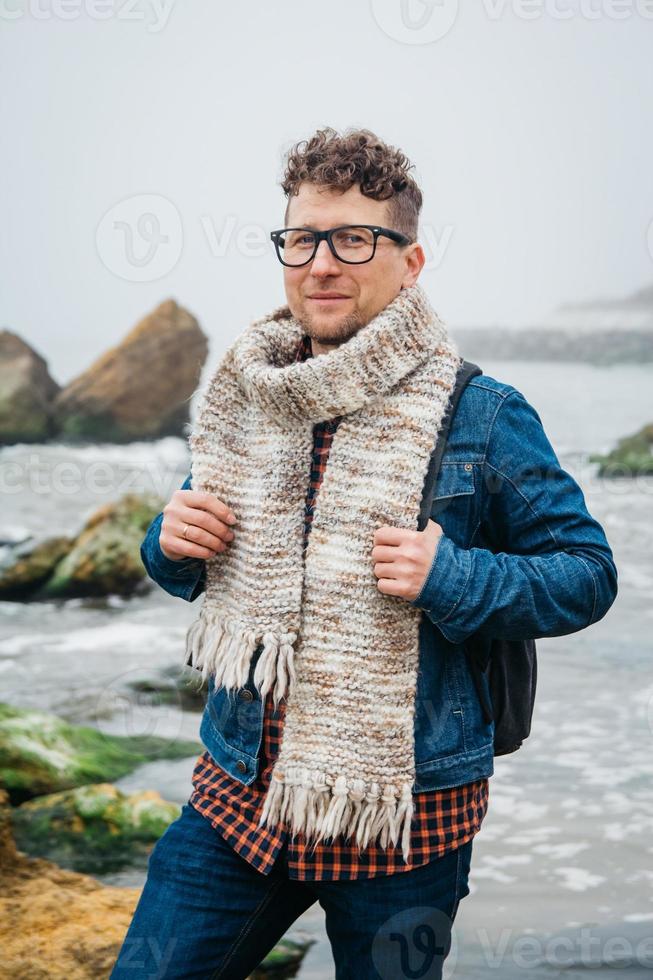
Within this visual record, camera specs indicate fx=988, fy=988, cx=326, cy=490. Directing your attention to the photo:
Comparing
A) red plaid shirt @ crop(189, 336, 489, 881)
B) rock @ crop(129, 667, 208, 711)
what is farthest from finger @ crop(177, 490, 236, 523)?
rock @ crop(129, 667, 208, 711)

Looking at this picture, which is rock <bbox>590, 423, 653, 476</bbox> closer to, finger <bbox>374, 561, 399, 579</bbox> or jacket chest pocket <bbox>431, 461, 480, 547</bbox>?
jacket chest pocket <bbox>431, 461, 480, 547</bbox>

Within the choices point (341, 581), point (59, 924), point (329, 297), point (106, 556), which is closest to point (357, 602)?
point (341, 581)

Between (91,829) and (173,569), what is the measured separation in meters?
1.61

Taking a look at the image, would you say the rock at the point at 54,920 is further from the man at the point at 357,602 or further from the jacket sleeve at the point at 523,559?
the jacket sleeve at the point at 523,559

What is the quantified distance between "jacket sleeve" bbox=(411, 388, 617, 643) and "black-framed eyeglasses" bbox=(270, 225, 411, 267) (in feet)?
0.94

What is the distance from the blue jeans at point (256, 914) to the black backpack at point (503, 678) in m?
0.18

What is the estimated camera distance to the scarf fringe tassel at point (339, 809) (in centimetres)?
130

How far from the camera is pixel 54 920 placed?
2209 mm

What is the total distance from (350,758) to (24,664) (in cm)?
312

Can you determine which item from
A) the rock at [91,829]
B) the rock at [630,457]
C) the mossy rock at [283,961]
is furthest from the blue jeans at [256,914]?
the rock at [630,457]

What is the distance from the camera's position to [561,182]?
4.60 metres

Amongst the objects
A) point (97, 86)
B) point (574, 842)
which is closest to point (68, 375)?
point (97, 86)

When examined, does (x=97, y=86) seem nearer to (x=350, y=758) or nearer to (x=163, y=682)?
(x=163, y=682)

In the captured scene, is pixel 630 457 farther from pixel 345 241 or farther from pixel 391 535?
pixel 391 535
